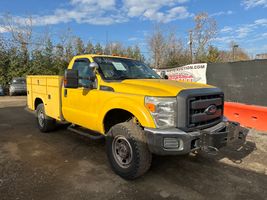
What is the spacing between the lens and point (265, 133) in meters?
6.86

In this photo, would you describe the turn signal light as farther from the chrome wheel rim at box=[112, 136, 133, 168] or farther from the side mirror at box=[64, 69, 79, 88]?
the side mirror at box=[64, 69, 79, 88]

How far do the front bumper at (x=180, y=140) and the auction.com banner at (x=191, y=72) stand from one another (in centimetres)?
653

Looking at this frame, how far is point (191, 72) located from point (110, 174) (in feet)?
27.3

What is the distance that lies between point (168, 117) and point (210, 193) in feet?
4.23

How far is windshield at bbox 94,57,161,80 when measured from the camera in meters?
4.79

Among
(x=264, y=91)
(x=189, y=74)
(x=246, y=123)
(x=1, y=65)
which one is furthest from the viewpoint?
(x=1, y=65)

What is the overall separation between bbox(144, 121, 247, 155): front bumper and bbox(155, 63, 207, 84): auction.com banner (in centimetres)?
653

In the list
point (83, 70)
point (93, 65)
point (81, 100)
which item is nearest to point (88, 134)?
point (81, 100)

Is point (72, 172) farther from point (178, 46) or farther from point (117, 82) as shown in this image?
point (178, 46)

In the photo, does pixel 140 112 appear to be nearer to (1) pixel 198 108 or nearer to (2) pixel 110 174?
(1) pixel 198 108

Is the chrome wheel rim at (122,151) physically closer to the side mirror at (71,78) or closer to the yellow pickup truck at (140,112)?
the yellow pickup truck at (140,112)

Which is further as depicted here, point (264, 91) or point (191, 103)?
point (264, 91)

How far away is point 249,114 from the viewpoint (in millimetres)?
7344

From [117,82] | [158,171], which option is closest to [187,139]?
[158,171]
